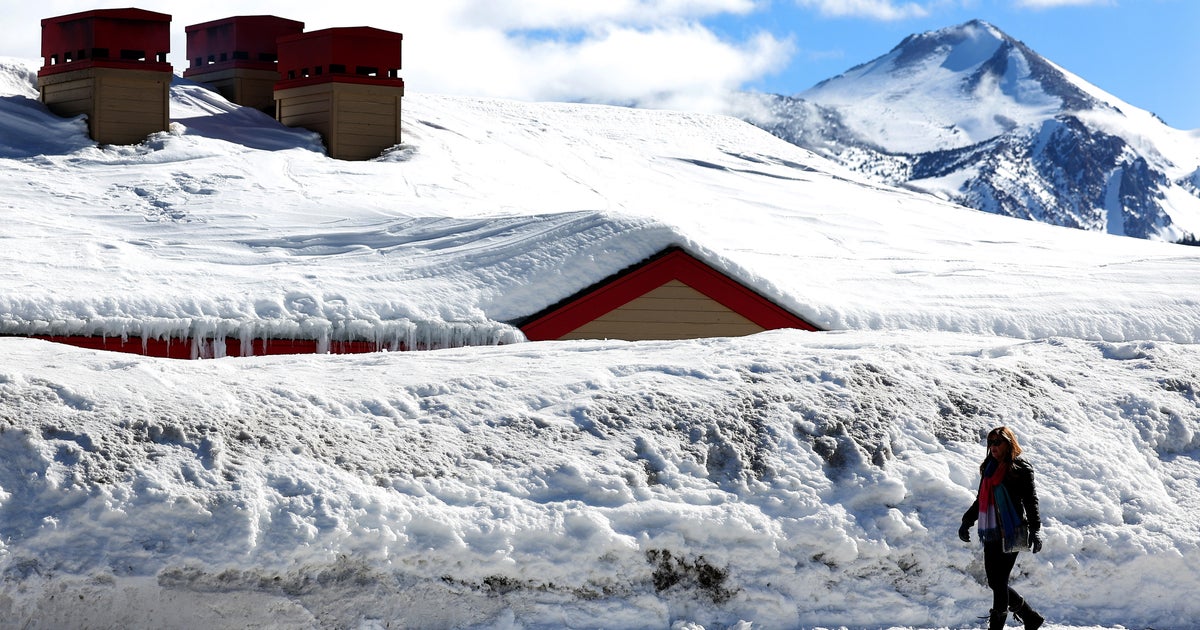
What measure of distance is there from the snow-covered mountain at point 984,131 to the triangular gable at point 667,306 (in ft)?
430

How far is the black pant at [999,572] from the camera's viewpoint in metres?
7.70

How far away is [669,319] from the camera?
581 inches

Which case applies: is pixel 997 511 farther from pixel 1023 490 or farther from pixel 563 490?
pixel 563 490

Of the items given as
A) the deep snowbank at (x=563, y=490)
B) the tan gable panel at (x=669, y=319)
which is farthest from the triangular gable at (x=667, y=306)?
the deep snowbank at (x=563, y=490)

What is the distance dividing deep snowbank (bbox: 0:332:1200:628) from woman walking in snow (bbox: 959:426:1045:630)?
Result: 1.90ft

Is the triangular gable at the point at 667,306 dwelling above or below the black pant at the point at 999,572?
above

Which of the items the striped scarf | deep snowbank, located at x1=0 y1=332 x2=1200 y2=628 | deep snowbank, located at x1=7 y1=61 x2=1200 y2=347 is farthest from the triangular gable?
the striped scarf

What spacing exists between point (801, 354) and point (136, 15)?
43.9 ft

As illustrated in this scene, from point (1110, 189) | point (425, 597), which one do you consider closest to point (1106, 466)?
point (425, 597)

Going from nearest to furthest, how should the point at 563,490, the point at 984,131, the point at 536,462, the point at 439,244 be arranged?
the point at 563,490, the point at 536,462, the point at 439,244, the point at 984,131

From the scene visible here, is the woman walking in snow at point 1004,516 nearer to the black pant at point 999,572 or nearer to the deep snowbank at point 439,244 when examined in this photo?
the black pant at point 999,572

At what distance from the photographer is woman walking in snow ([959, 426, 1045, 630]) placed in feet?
24.8

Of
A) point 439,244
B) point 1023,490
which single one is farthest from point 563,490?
point 439,244

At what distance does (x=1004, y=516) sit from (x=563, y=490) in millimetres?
2476
